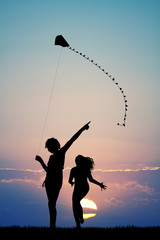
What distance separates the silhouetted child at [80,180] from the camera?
32.6ft

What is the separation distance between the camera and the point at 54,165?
8.52m

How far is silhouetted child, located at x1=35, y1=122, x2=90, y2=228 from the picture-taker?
8398 mm

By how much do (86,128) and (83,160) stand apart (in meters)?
1.96

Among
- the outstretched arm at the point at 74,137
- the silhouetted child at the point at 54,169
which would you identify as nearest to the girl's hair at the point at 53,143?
the silhouetted child at the point at 54,169

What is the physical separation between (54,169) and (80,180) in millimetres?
1776

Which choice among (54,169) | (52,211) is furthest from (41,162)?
(52,211)

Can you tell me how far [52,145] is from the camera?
8594mm
